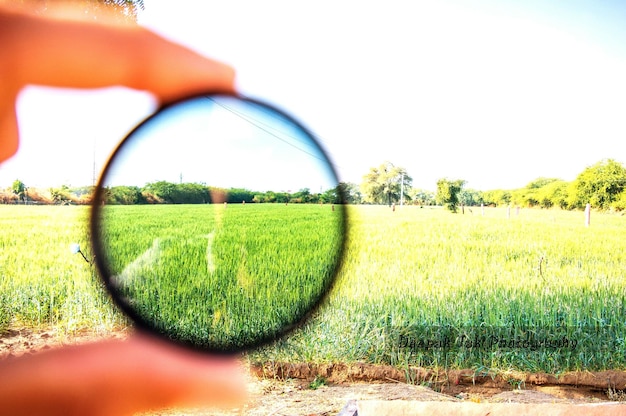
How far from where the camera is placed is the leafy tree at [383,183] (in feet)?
8.72

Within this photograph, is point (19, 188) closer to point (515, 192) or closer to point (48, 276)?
point (48, 276)

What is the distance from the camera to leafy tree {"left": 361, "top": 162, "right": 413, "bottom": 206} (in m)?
2.66

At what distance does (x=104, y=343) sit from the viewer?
2260 mm

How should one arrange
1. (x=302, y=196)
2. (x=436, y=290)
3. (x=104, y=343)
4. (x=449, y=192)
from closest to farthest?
(x=302, y=196) → (x=104, y=343) → (x=436, y=290) → (x=449, y=192)

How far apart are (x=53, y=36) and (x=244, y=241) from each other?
1.10 m

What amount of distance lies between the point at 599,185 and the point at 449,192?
1052 millimetres

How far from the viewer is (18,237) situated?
295 cm

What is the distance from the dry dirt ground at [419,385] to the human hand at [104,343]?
5.8 inches

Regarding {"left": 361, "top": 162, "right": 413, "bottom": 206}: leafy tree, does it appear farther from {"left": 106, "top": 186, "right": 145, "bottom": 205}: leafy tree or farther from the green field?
{"left": 106, "top": 186, "right": 145, "bottom": 205}: leafy tree

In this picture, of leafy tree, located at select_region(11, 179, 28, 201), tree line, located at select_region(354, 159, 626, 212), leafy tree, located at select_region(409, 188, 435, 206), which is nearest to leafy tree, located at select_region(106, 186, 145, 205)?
tree line, located at select_region(354, 159, 626, 212)

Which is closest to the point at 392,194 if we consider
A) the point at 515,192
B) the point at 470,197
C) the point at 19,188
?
the point at 470,197

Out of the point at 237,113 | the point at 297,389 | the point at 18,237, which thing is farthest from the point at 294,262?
the point at 18,237

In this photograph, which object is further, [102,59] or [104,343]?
[104,343]

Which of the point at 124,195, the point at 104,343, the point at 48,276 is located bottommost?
the point at 104,343
